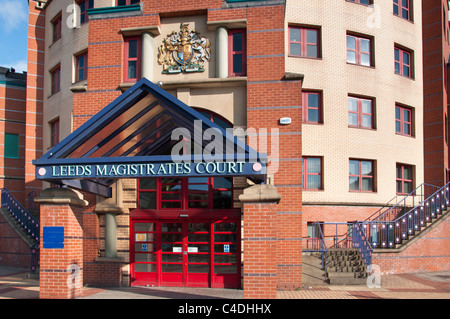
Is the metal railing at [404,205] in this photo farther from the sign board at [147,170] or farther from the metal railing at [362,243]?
the sign board at [147,170]

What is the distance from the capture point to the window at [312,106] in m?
17.3

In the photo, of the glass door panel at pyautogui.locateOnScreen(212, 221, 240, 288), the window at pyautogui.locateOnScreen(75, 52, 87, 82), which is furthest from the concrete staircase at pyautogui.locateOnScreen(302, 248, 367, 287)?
the window at pyautogui.locateOnScreen(75, 52, 87, 82)

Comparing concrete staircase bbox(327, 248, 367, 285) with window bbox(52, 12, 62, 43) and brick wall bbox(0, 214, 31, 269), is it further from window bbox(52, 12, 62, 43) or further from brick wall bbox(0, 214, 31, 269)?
window bbox(52, 12, 62, 43)

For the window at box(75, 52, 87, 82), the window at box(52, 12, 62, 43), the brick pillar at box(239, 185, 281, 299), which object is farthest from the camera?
the window at box(52, 12, 62, 43)

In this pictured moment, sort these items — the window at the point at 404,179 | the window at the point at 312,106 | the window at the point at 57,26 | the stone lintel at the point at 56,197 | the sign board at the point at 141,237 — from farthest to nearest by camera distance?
the window at the point at 57,26
the window at the point at 404,179
the window at the point at 312,106
the sign board at the point at 141,237
the stone lintel at the point at 56,197

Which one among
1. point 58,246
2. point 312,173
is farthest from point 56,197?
point 312,173

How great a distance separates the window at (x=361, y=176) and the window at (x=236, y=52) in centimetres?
710

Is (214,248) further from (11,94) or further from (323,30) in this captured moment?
(11,94)

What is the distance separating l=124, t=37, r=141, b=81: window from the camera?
547 inches

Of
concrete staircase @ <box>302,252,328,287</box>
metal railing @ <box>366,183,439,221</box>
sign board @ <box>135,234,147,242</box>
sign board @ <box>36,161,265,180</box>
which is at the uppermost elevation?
sign board @ <box>36,161,265,180</box>

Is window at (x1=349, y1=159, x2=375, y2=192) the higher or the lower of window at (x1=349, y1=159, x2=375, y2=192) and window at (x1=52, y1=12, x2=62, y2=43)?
the lower

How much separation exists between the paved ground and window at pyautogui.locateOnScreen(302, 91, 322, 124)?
6648 millimetres

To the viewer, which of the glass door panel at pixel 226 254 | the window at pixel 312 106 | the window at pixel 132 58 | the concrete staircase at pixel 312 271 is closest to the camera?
the glass door panel at pixel 226 254

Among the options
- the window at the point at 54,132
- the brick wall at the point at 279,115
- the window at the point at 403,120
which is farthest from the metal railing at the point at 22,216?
the window at the point at 403,120
